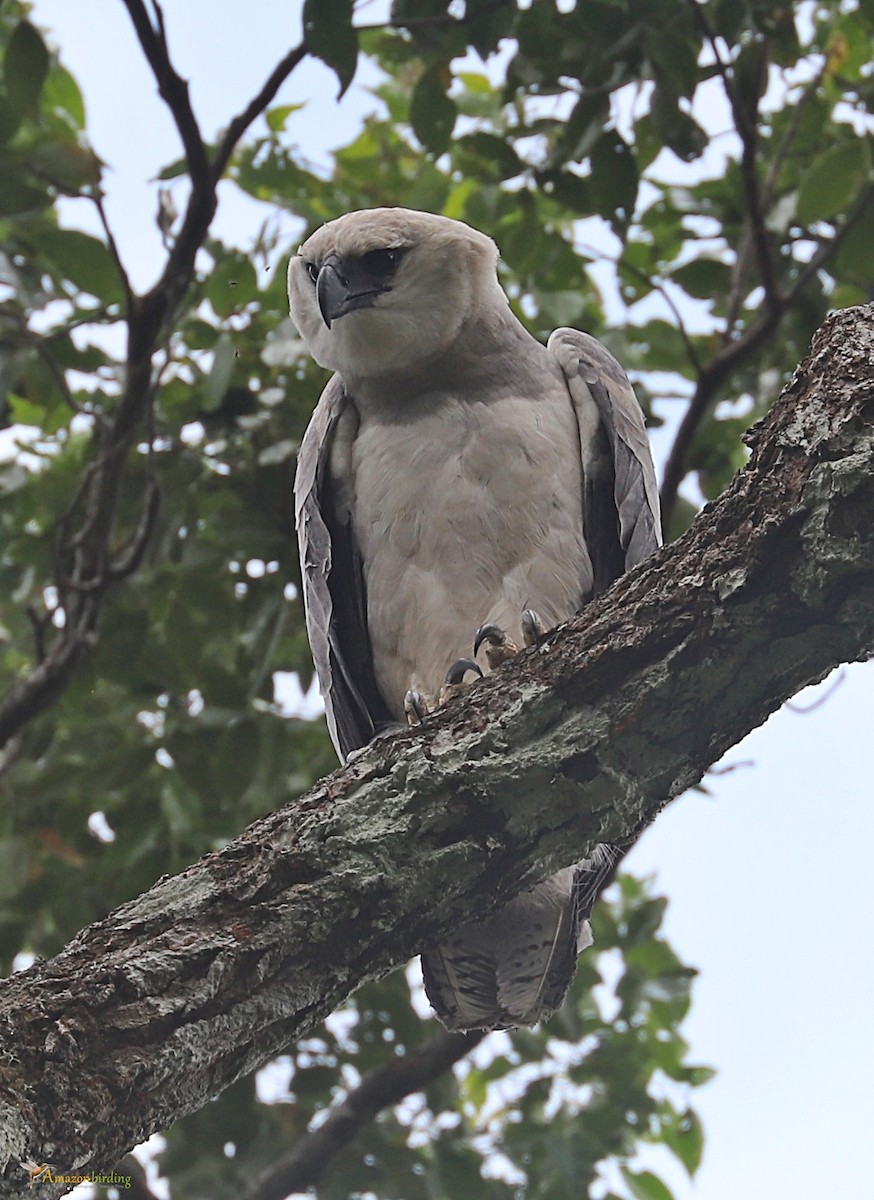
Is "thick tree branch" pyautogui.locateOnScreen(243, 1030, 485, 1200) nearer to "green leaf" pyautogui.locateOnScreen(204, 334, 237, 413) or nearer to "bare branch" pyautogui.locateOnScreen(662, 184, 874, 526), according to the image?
"bare branch" pyautogui.locateOnScreen(662, 184, 874, 526)

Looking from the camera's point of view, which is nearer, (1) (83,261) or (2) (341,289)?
(2) (341,289)

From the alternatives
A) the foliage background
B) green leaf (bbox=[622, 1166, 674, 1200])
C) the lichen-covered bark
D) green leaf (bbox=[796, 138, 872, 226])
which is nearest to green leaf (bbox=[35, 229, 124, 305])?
the foliage background

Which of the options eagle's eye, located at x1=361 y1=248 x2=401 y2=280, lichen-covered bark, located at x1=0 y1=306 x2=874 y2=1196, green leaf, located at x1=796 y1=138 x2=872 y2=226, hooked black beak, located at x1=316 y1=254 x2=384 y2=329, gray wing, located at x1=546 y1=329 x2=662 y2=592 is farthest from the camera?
green leaf, located at x1=796 y1=138 x2=872 y2=226

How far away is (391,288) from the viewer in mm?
4008

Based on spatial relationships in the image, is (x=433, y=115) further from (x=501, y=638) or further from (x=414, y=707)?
(x=414, y=707)

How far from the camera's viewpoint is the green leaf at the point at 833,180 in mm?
4387

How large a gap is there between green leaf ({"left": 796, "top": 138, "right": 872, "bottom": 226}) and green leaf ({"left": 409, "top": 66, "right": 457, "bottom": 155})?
1279 mm

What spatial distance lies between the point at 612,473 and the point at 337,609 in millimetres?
931

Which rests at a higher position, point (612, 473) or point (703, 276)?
point (703, 276)

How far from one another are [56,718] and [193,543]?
122 centimetres

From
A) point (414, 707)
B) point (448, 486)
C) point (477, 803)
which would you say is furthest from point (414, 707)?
point (477, 803)

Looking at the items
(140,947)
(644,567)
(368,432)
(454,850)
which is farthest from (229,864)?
(368,432)

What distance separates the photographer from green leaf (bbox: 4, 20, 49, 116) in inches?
159

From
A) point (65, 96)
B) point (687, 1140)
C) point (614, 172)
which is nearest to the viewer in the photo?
point (614, 172)
